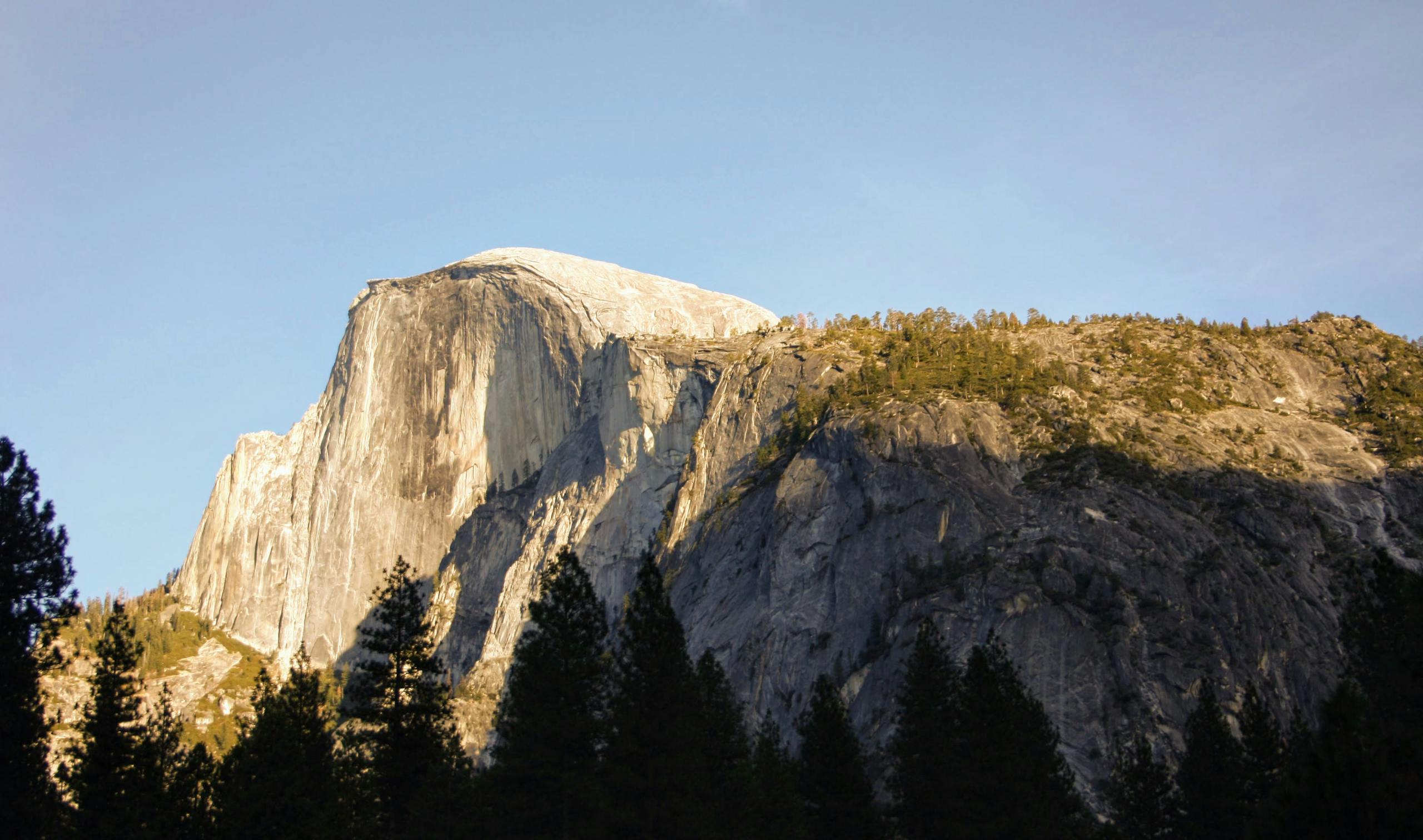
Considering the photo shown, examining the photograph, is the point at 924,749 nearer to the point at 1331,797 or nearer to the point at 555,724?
the point at 555,724

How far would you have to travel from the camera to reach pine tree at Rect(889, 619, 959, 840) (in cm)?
5441

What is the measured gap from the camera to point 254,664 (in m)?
190

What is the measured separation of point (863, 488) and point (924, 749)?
55599 millimetres

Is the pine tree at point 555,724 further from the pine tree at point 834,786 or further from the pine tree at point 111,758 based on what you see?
the pine tree at point 834,786

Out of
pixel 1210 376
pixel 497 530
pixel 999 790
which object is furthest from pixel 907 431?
pixel 497 530

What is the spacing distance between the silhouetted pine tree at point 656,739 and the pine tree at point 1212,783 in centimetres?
2402

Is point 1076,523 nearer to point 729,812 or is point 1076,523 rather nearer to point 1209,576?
point 1209,576

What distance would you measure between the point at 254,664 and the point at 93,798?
151m

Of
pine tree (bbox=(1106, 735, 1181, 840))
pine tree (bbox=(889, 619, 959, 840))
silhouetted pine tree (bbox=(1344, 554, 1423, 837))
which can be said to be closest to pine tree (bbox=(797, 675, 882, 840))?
pine tree (bbox=(889, 619, 959, 840))

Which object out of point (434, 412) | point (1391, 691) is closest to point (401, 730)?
point (1391, 691)

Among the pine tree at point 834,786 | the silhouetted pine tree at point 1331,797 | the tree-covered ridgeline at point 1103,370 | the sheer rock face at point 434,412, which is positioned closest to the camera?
the silhouetted pine tree at point 1331,797

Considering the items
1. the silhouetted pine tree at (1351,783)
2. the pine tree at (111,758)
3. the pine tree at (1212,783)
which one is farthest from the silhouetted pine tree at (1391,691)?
the pine tree at (111,758)

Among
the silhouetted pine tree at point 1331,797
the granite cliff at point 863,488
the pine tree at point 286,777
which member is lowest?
the silhouetted pine tree at point 1331,797

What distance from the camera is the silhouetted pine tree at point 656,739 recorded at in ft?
144
